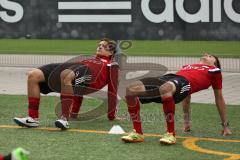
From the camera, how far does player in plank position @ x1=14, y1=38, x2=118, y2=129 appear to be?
29.9 feet

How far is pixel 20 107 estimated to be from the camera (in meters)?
11.1

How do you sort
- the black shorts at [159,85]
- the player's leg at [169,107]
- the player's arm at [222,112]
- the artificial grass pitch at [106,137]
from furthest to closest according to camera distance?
the player's arm at [222,112], the black shorts at [159,85], the player's leg at [169,107], the artificial grass pitch at [106,137]

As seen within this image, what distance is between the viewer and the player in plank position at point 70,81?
9.12 meters

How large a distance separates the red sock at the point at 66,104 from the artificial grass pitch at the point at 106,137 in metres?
0.27

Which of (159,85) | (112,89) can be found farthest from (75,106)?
(159,85)

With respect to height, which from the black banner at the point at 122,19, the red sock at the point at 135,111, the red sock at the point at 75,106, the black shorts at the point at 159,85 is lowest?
the red sock at the point at 75,106

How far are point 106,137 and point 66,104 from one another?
1.01 m

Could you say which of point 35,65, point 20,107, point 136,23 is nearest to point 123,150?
point 20,107

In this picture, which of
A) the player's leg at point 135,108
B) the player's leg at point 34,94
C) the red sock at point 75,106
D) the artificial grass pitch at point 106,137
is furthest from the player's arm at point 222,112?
the player's leg at point 34,94

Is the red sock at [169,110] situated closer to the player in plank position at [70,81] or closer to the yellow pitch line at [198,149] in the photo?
the yellow pitch line at [198,149]

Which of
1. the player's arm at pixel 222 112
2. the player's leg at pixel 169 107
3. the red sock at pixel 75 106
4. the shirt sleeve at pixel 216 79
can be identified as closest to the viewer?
the player's leg at pixel 169 107

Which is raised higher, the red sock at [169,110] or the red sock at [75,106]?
the red sock at [169,110]

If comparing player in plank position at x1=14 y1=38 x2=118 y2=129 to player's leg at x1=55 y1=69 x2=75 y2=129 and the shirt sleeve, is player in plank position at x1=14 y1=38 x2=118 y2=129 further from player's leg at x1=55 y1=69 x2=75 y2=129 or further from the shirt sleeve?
the shirt sleeve

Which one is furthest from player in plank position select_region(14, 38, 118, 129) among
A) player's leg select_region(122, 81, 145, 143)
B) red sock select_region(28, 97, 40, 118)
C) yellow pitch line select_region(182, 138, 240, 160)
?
yellow pitch line select_region(182, 138, 240, 160)
